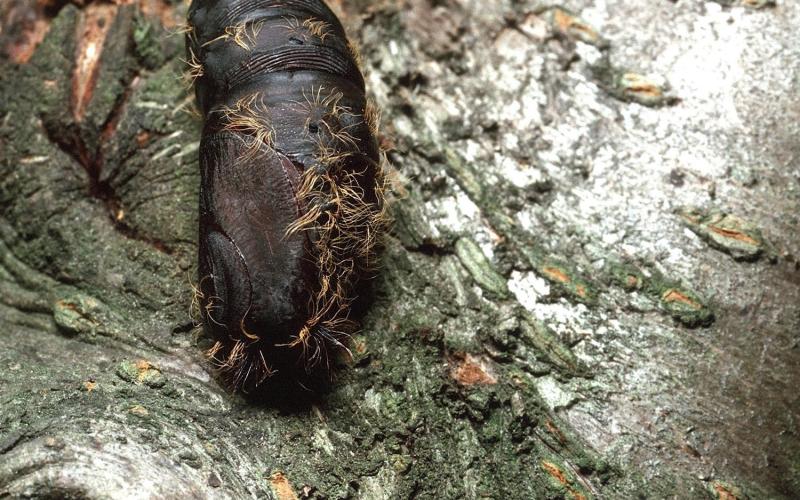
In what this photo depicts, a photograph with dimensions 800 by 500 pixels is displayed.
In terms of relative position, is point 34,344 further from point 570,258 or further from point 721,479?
point 721,479

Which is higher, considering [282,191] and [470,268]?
[282,191]

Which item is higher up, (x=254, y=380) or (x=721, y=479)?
(x=721, y=479)

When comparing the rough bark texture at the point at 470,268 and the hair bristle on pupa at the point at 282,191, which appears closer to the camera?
the rough bark texture at the point at 470,268

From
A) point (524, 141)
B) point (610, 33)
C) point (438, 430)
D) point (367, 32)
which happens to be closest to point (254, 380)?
point (438, 430)

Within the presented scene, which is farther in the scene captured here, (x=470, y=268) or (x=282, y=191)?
(x=470, y=268)

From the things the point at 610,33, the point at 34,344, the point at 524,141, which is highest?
the point at 610,33
